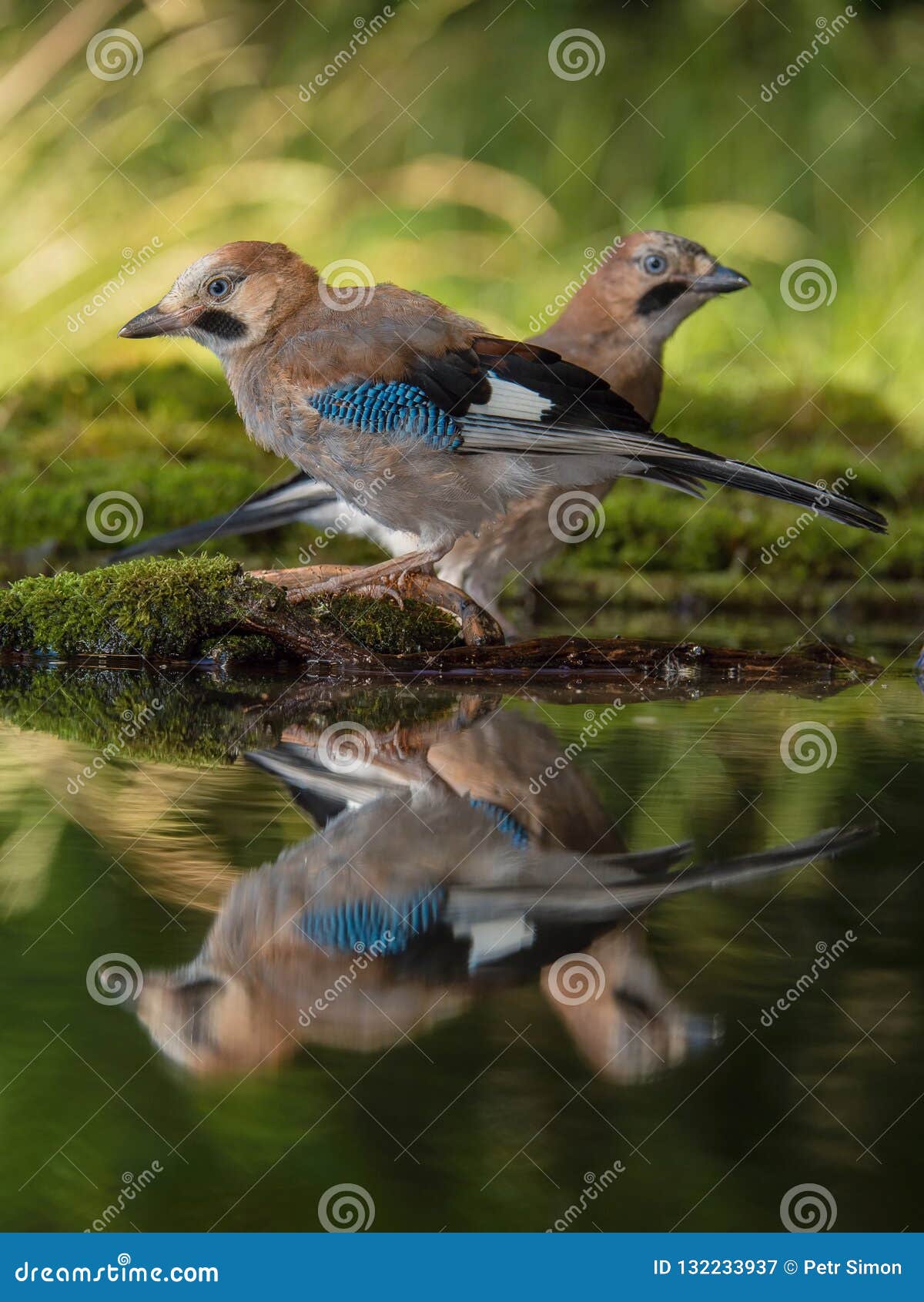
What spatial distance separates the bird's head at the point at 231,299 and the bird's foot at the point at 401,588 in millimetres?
752

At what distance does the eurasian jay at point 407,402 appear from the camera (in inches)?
184

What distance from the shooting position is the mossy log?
197 inches

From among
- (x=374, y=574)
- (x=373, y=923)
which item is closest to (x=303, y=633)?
(x=374, y=574)

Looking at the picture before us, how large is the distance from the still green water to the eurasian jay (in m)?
1.14

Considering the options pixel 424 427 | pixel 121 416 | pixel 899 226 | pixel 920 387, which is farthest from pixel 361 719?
pixel 899 226

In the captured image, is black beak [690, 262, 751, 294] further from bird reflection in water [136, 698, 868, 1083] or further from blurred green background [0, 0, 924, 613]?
bird reflection in water [136, 698, 868, 1083]

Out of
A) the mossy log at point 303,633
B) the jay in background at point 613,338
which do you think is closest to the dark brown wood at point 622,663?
the mossy log at point 303,633

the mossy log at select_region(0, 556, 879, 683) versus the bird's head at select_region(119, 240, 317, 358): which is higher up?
the bird's head at select_region(119, 240, 317, 358)

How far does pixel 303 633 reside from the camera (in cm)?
508

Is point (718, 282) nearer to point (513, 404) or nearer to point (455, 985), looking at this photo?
point (513, 404)

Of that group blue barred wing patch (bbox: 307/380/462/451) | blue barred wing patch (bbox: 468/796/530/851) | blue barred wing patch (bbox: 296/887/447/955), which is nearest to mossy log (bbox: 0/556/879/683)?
blue barred wing patch (bbox: 307/380/462/451)

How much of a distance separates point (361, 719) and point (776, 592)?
371cm

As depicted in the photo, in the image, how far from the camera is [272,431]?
4812 mm

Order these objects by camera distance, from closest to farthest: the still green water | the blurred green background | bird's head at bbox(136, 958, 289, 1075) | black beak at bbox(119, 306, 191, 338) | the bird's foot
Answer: the still green water < bird's head at bbox(136, 958, 289, 1075) < black beak at bbox(119, 306, 191, 338) < the bird's foot < the blurred green background
